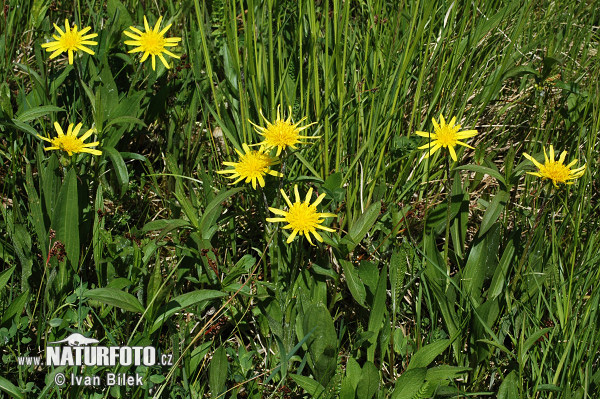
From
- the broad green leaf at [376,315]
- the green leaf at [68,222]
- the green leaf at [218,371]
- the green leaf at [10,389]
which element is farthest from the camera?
the green leaf at [68,222]

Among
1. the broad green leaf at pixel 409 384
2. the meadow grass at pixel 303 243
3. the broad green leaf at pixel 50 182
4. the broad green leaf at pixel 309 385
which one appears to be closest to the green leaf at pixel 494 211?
the meadow grass at pixel 303 243

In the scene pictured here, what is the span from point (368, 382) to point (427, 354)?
0.23 meters

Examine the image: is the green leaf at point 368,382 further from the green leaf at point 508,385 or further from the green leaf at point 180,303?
the green leaf at point 180,303

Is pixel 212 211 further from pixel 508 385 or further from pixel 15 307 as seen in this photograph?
pixel 508 385

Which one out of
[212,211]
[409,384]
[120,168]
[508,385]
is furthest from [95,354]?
[508,385]

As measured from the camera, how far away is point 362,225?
1749 millimetres

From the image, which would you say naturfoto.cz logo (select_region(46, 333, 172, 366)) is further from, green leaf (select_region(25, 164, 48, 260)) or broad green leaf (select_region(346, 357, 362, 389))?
broad green leaf (select_region(346, 357, 362, 389))

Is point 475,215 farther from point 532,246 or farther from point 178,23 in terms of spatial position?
point 178,23

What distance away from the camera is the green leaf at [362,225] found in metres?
1.73

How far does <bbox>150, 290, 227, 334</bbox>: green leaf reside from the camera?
1547 millimetres

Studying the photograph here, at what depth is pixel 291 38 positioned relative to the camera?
244 centimetres

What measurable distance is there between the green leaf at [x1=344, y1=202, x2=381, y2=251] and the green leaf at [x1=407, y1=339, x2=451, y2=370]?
36cm

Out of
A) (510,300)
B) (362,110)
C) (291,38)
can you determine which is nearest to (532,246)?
(510,300)

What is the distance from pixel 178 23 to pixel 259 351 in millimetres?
1607
